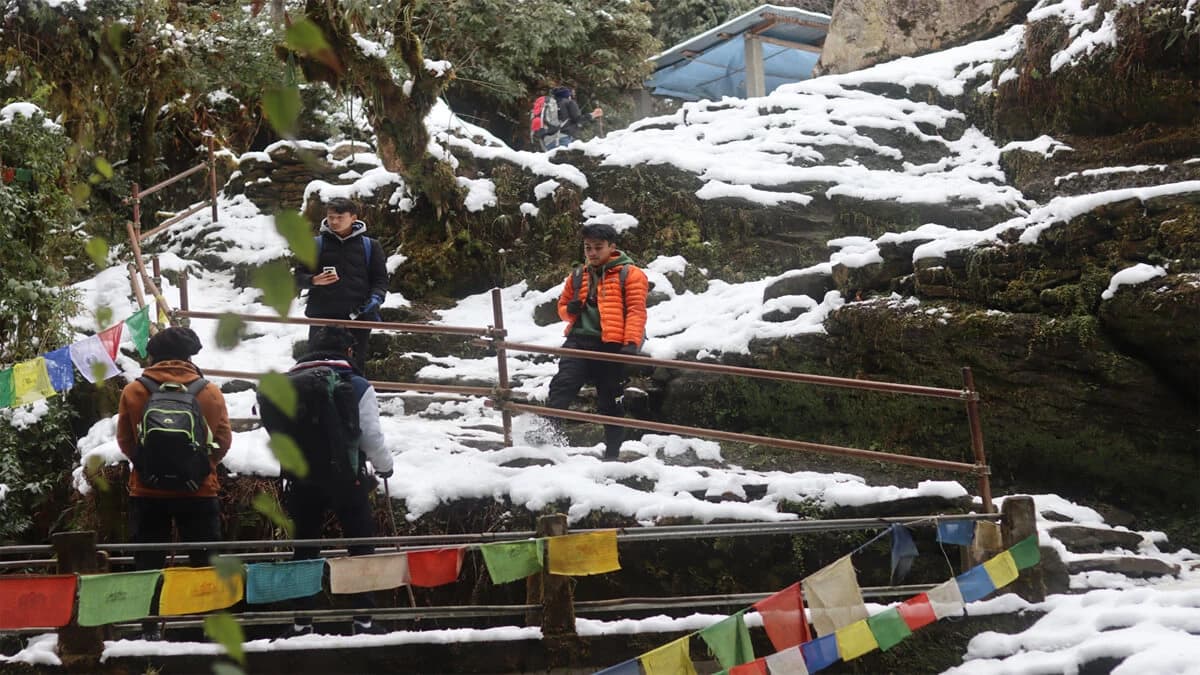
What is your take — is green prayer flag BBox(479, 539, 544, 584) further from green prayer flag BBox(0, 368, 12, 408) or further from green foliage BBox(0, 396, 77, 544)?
green prayer flag BBox(0, 368, 12, 408)

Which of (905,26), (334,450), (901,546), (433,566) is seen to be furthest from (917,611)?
(905,26)

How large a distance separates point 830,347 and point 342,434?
14.5 feet

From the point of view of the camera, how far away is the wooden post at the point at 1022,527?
17.7 feet

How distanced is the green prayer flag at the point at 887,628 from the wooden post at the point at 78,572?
12.7 feet

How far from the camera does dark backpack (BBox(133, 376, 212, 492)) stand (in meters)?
5.15

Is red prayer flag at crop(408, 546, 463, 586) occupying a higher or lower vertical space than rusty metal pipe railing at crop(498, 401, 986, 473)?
lower

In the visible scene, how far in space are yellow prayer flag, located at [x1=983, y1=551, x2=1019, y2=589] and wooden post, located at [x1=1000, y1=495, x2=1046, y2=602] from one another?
185 mm

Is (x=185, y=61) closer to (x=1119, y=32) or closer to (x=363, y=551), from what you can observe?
(x=363, y=551)

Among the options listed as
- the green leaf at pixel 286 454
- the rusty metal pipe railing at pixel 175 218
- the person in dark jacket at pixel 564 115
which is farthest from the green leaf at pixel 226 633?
the person in dark jacket at pixel 564 115

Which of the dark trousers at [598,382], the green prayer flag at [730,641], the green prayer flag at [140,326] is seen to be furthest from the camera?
Result: the green prayer flag at [140,326]

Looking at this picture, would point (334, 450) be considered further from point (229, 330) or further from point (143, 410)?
point (229, 330)

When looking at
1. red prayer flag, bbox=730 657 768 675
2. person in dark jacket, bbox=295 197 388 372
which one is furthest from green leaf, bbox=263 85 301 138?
person in dark jacket, bbox=295 197 388 372

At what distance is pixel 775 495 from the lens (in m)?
6.53

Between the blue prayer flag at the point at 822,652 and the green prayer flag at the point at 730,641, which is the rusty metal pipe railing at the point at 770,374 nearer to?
the blue prayer flag at the point at 822,652
